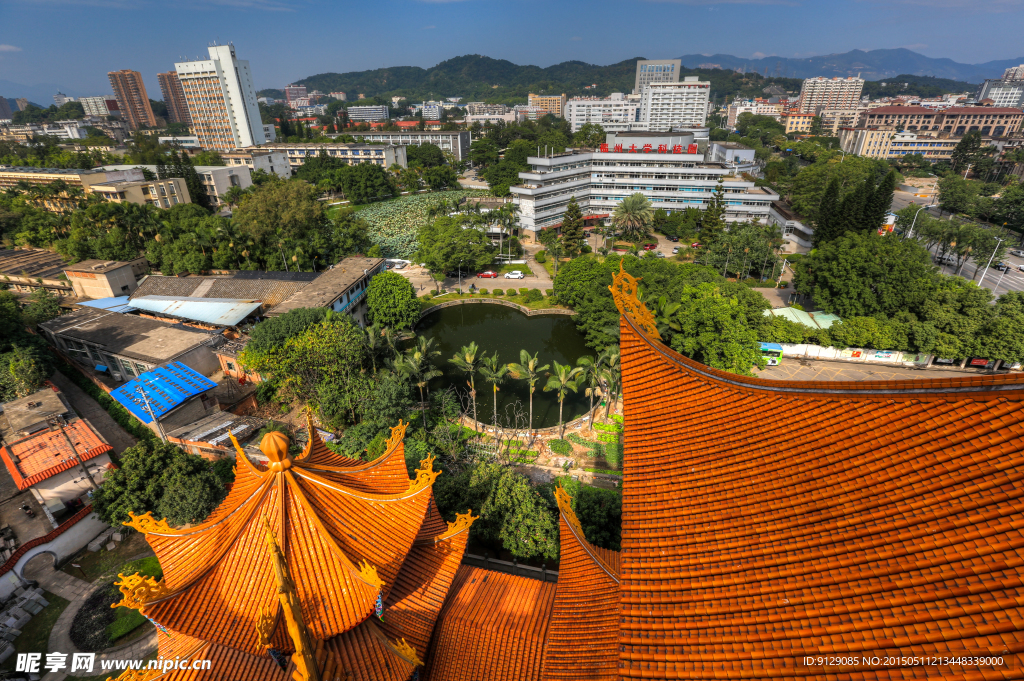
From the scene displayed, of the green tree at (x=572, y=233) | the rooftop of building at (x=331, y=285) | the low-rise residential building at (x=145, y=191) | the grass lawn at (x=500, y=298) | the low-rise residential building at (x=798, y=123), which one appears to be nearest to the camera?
the rooftop of building at (x=331, y=285)

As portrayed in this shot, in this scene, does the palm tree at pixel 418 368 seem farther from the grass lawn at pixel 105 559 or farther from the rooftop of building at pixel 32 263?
the rooftop of building at pixel 32 263

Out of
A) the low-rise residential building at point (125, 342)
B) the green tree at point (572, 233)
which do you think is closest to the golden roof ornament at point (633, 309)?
the low-rise residential building at point (125, 342)

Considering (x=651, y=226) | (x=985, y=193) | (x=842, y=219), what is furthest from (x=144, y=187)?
(x=985, y=193)

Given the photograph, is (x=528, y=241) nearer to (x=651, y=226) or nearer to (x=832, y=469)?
(x=651, y=226)

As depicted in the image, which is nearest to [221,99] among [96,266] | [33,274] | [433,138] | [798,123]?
[433,138]

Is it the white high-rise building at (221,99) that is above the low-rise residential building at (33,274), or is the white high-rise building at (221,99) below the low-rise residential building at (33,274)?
above

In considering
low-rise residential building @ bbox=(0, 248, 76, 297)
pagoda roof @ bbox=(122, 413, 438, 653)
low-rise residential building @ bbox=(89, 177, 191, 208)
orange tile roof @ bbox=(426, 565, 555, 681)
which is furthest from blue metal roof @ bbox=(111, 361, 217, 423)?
low-rise residential building @ bbox=(89, 177, 191, 208)

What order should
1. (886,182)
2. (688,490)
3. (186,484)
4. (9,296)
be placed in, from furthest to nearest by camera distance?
(886,182)
(9,296)
(186,484)
(688,490)
